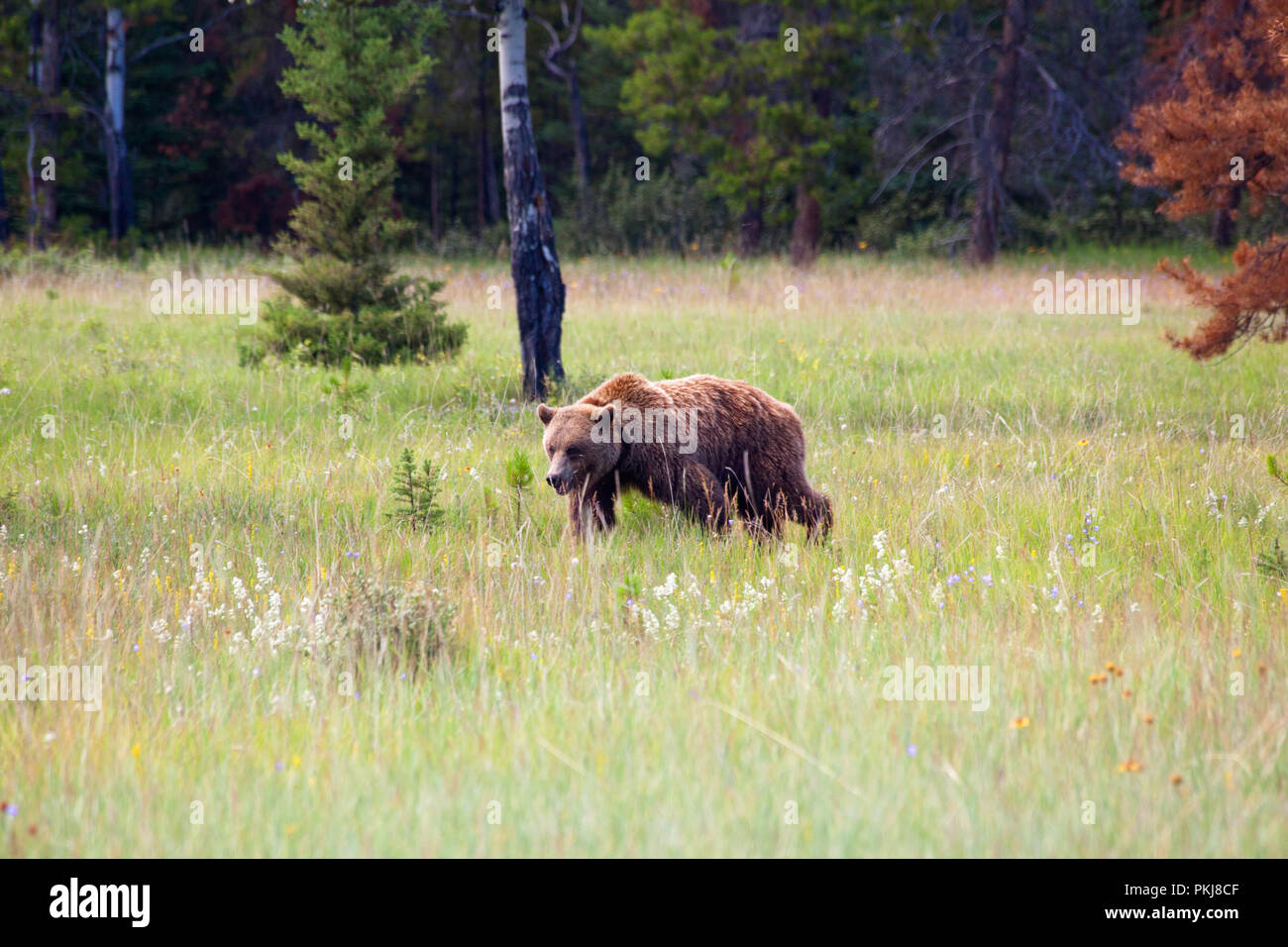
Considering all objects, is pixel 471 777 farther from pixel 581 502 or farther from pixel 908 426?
pixel 908 426

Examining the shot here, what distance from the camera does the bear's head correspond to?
5.61 m

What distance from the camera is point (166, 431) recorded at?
8258 mm

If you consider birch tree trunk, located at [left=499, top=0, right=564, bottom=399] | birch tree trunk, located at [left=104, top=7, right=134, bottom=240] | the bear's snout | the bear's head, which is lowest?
the bear's snout

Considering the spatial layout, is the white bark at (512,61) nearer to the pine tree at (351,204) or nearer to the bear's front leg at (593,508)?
the pine tree at (351,204)

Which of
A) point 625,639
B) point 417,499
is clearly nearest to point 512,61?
point 417,499

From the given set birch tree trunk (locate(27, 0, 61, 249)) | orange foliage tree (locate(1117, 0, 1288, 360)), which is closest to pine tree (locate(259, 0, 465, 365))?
orange foliage tree (locate(1117, 0, 1288, 360))

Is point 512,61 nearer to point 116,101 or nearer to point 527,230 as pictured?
point 527,230

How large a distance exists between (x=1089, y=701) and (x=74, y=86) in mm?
36895

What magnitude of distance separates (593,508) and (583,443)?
0.47 meters

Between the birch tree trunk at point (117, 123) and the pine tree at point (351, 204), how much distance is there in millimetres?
18512

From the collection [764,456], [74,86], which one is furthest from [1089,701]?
[74,86]

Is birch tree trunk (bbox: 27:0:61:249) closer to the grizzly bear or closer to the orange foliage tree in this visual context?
the grizzly bear

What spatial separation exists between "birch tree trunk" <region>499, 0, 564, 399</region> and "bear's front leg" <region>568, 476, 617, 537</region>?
3560 millimetres

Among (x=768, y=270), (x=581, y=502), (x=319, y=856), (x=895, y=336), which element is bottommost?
(x=319, y=856)
